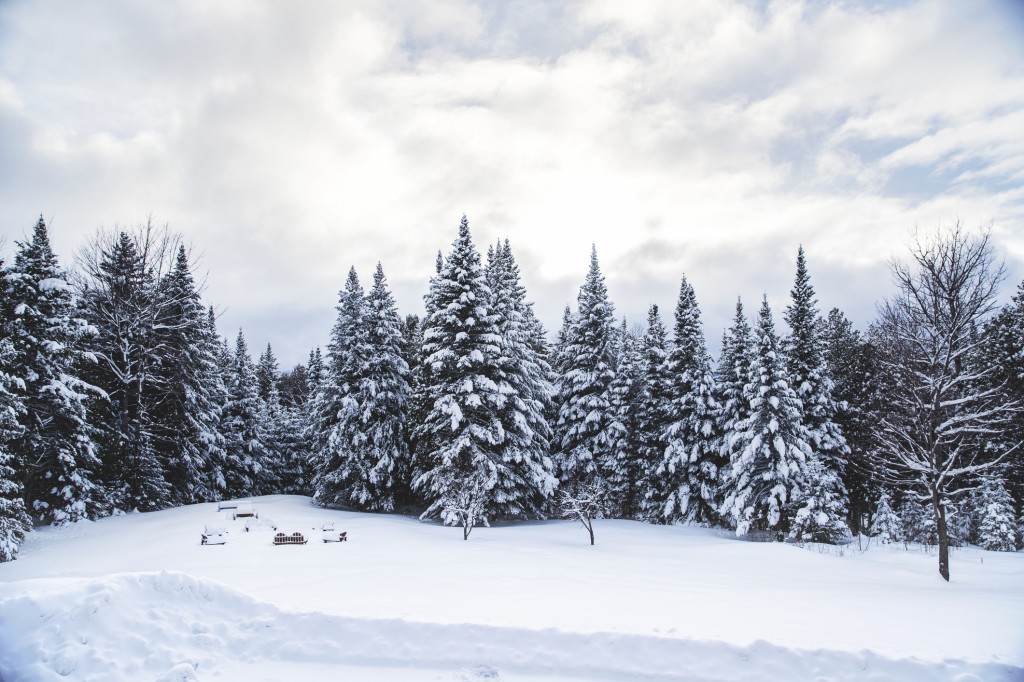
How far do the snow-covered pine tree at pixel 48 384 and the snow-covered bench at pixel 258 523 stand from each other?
773 centimetres

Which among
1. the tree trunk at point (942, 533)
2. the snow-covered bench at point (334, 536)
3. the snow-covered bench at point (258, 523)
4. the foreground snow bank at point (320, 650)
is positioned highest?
the tree trunk at point (942, 533)

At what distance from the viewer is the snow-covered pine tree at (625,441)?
33.1 metres

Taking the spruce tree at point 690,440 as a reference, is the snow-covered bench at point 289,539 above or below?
below

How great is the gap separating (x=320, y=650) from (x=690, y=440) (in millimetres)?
27173

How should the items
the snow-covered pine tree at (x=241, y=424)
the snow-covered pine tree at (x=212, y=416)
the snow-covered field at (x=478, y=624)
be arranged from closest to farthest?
the snow-covered field at (x=478, y=624), the snow-covered pine tree at (x=212, y=416), the snow-covered pine tree at (x=241, y=424)

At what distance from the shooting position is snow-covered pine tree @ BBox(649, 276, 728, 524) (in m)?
31.7

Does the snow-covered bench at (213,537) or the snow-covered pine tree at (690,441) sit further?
the snow-covered pine tree at (690,441)

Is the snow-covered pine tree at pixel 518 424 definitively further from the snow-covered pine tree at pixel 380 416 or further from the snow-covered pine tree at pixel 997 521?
the snow-covered pine tree at pixel 997 521

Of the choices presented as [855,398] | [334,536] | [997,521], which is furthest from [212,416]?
[997,521]

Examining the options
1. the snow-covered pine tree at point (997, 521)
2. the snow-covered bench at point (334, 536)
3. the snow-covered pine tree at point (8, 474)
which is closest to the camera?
the snow-covered pine tree at point (8, 474)

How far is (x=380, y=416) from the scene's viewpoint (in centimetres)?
3206

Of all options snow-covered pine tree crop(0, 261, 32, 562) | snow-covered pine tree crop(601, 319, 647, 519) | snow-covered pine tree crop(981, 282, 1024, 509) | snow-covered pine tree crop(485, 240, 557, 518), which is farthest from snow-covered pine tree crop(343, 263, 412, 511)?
snow-covered pine tree crop(981, 282, 1024, 509)

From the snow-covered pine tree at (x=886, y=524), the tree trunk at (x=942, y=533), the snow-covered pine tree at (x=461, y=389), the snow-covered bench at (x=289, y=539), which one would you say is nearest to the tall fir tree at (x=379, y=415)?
the snow-covered pine tree at (x=461, y=389)

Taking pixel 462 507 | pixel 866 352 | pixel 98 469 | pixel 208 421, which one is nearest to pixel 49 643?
pixel 462 507
